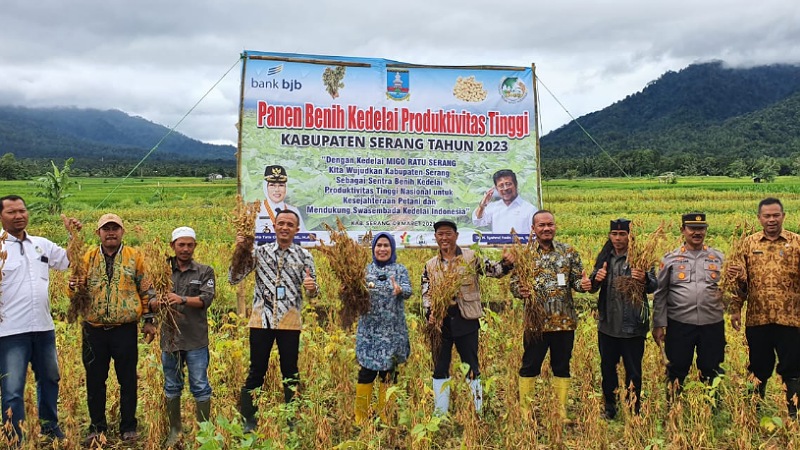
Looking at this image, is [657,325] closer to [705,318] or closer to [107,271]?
[705,318]

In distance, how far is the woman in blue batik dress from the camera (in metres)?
3.81

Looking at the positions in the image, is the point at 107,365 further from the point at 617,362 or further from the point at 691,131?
the point at 691,131

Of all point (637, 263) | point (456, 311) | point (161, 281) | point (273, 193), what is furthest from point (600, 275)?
point (273, 193)

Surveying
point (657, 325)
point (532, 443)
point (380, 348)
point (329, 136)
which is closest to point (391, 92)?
point (329, 136)

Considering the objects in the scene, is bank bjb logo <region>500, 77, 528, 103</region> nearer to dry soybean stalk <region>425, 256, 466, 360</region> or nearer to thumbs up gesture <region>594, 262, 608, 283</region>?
thumbs up gesture <region>594, 262, 608, 283</region>

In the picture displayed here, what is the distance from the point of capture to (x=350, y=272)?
12.1ft

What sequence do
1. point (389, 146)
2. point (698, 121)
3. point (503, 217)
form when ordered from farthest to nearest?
→ point (698, 121)
point (503, 217)
point (389, 146)

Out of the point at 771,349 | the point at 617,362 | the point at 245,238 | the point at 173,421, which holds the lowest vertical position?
the point at 173,421

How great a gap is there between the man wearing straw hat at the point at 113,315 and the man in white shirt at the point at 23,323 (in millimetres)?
222

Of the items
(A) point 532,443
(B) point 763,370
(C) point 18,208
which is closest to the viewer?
(A) point 532,443

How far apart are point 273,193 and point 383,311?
2430 millimetres

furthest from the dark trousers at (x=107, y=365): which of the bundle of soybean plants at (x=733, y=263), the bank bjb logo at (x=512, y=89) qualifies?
the bank bjb logo at (x=512, y=89)

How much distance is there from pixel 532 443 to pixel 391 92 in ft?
12.9

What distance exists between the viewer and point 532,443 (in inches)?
131
